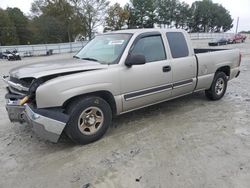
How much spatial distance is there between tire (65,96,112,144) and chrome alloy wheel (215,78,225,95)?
328 centimetres

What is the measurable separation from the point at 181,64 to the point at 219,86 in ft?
5.87

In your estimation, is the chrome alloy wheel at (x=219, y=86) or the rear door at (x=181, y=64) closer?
the rear door at (x=181, y=64)

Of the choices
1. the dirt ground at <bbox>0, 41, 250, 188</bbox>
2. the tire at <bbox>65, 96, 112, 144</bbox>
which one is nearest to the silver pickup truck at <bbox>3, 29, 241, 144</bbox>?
the tire at <bbox>65, 96, 112, 144</bbox>

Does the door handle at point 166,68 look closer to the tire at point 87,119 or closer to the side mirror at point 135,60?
the side mirror at point 135,60

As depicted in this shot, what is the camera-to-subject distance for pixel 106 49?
454 cm

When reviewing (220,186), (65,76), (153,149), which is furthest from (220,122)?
(65,76)

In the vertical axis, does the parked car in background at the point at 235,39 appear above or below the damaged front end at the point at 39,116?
A: below

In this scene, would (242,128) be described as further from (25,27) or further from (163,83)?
(25,27)

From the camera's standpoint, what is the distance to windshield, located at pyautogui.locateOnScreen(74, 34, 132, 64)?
424 centimetres

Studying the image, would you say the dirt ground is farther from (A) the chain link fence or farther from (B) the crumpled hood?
(A) the chain link fence

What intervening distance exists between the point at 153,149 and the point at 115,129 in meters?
1.03

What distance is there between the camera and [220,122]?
15.4 ft

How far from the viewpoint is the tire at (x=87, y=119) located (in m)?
3.63

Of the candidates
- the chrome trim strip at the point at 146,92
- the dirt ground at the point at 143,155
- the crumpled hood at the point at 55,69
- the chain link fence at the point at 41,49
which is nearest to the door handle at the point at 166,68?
the chrome trim strip at the point at 146,92
